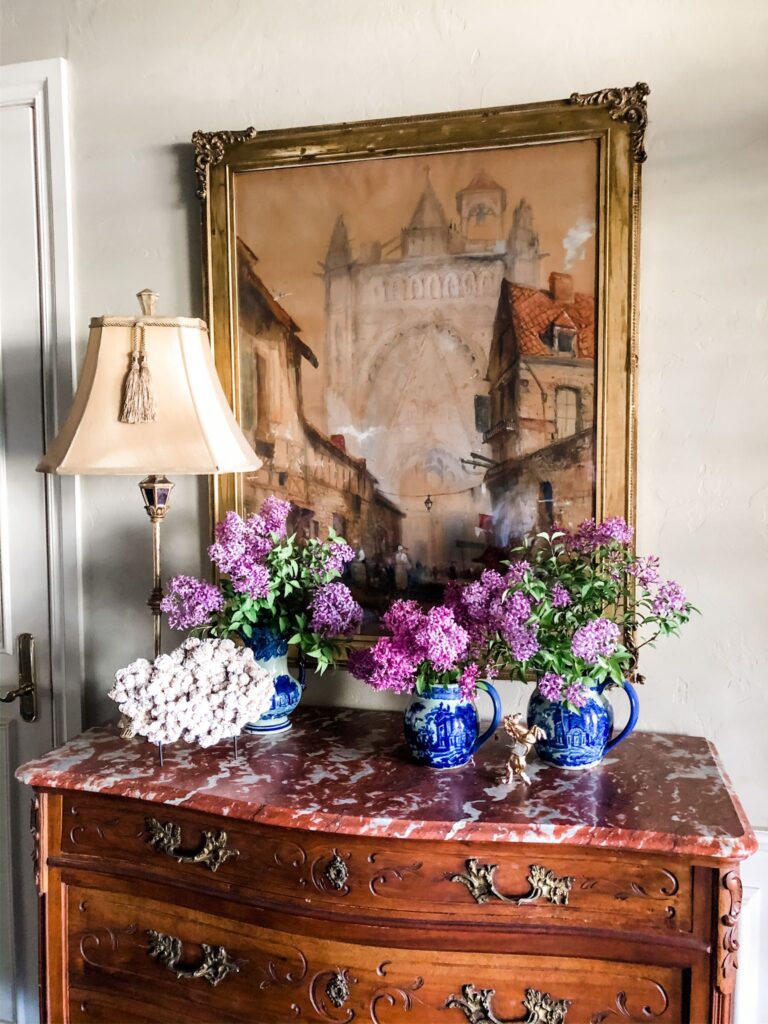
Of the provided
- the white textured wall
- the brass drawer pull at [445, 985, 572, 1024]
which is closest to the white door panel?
the white textured wall

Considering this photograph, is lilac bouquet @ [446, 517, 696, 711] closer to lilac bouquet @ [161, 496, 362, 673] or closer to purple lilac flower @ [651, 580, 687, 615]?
purple lilac flower @ [651, 580, 687, 615]

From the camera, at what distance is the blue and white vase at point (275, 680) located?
1710mm

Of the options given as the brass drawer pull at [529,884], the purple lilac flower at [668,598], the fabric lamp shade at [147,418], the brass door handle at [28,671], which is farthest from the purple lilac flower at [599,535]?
the brass door handle at [28,671]

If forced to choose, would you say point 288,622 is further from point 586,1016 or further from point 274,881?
point 586,1016

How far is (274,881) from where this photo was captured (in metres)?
1.44

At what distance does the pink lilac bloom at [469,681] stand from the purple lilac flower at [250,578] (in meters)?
0.44

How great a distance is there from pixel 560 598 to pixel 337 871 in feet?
1.95

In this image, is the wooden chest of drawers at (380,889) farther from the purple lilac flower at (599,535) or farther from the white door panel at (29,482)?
the white door panel at (29,482)

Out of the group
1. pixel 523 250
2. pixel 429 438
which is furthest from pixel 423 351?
pixel 523 250

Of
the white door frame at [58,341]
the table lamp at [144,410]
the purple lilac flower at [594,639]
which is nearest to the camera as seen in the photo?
the purple lilac flower at [594,639]

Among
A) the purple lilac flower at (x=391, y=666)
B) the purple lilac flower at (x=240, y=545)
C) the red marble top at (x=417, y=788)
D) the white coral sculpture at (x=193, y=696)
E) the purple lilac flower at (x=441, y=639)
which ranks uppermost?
the purple lilac flower at (x=240, y=545)

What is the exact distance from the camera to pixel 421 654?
143 cm

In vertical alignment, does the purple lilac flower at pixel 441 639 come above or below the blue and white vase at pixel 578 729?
above

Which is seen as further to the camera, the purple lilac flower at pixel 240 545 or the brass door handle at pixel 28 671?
the brass door handle at pixel 28 671
